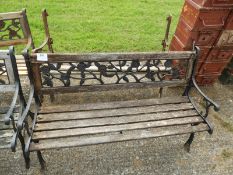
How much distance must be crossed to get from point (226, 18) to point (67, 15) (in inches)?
161

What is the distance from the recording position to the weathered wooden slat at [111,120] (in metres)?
3.15

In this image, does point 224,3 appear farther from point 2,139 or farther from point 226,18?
point 2,139

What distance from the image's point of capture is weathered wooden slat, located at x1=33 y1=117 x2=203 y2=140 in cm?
304

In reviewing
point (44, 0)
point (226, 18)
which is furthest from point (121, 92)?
point (44, 0)

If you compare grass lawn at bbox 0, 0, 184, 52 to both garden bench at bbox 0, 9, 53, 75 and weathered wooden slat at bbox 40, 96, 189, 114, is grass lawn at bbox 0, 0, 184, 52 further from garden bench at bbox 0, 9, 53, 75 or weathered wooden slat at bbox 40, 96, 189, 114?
weathered wooden slat at bbox 40, 96, 189, 114

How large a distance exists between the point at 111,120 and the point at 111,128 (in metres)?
0.13

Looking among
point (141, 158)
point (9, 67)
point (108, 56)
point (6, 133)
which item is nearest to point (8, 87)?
point (9, 67)

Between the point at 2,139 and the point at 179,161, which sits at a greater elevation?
the point at 2,139

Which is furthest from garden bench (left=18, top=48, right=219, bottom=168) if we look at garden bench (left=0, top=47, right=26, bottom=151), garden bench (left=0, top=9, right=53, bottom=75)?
garden bench (left=0, top=9, right=53, bottom=75)

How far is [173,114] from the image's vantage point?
3.47 meters

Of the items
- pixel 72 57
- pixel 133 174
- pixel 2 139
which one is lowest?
pixel 133 174

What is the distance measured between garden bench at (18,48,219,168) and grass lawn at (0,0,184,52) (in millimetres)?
2321

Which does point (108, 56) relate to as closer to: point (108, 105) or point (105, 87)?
point (105, 87)

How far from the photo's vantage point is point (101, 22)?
263 inches
